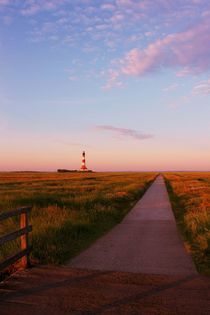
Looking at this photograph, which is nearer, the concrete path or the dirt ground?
the dirt ground

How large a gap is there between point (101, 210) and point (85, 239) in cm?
581

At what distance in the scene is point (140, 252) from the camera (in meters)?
8.98

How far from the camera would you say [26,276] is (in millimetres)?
6746

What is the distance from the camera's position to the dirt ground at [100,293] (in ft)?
17.2

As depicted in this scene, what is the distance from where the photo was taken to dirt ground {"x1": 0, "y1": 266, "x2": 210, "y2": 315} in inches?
207

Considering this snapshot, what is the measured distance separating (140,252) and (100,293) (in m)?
3.21

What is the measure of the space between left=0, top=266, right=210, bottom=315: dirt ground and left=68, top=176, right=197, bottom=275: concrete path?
22.2 inches

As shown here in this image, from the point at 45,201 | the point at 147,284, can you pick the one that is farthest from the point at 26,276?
the point at 45,201

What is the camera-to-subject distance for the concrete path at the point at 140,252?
25.0 feet

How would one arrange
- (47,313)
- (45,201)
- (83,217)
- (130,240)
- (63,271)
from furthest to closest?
1. (45,201)
2. (83,217)
3. (130,240)
4. (63,271)
5. (47,313)

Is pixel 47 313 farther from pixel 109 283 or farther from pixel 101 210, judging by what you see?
pixel 101 210

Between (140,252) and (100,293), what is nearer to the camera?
(100,293)

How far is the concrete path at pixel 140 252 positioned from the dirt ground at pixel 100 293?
0.56 metres

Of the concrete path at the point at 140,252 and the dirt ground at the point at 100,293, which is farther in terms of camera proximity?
the concrete path at the point at 140,252
